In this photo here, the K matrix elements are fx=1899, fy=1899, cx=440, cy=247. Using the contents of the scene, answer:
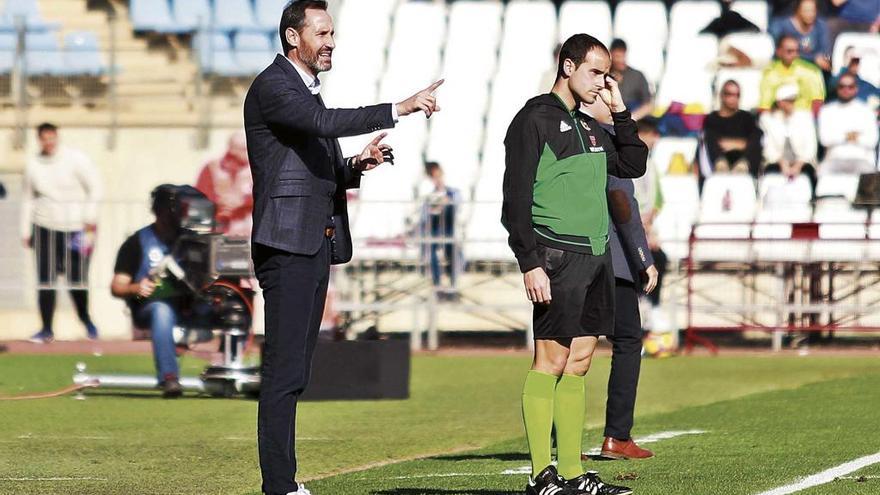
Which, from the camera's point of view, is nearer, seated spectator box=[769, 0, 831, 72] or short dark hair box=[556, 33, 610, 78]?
short dark hair box=[556, 33, 610, 78]

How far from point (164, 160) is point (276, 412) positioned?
53.0ft

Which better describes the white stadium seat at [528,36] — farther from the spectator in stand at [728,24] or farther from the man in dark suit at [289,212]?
the man in dark suit at [289,212]

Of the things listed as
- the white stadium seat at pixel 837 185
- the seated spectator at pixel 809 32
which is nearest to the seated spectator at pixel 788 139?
Answer: the white stadium seat at pixel 837 185

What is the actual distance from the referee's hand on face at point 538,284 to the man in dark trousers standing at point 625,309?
77.1 inches

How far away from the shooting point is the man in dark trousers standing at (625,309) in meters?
9.70

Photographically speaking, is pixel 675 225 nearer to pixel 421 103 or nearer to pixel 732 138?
pixel 732 138

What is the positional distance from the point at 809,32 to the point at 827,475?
15110 mm

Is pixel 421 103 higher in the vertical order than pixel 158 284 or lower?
higher

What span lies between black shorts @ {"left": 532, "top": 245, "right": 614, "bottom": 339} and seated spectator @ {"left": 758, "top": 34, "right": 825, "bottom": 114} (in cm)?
1468

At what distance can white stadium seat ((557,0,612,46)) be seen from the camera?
2450 cm

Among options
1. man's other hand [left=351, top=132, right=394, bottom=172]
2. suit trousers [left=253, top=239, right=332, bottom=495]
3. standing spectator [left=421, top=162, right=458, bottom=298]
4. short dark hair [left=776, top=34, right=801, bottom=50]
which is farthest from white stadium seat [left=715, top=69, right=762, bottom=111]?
suit trousers [left=253, top=239, right=332, bottom=495]

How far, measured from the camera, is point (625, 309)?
10000 millimetres

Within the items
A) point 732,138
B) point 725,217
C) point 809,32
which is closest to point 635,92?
point 732,138

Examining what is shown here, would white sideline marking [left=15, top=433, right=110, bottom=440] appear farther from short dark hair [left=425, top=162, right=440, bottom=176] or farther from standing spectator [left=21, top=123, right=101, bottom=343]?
short dark hair [left=425, top=162, right=440, bottom=176]
